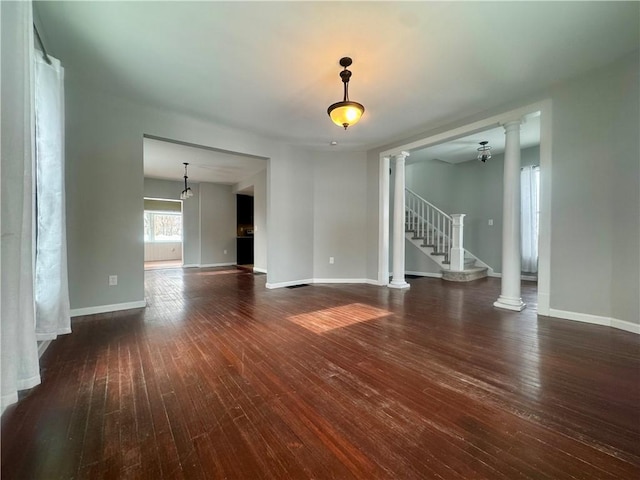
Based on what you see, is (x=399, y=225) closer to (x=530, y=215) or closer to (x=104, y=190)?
(x=530, y=215)

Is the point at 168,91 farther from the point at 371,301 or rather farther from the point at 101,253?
the point at 371,301

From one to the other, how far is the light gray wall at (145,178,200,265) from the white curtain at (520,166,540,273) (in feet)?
27.9

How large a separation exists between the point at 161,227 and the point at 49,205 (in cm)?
855

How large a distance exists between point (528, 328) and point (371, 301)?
1.82m

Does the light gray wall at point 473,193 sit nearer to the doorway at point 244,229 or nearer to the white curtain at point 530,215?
the white curtain at point 530,215

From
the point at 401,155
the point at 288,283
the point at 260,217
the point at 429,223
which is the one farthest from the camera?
the point at 260,217

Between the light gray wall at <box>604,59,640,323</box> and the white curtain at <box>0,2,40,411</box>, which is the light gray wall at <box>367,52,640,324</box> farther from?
the white curtain at <box>0,2,40,411</box>

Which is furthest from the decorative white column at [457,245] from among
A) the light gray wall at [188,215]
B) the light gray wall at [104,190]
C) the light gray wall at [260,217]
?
the light gray wall at [188,215]

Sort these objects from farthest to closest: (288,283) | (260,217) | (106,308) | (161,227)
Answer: (161,227)
(260,217)
(288,283)
(106,308)

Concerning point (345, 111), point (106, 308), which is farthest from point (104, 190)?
point (345, 111)

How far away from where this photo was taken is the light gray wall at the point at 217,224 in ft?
26.9

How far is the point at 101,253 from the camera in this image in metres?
3.24

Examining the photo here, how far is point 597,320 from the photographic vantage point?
2852 mm

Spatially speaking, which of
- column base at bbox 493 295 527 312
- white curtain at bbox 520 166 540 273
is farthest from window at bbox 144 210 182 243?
white curtain at bbox 520 166 540 273
